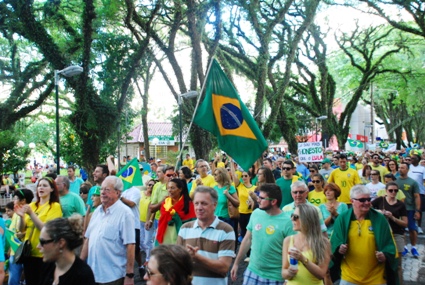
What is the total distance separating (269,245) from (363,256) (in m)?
0.85

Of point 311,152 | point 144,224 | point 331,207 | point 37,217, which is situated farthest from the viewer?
point 311,152

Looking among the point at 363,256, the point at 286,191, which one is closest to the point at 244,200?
the point at 286,191

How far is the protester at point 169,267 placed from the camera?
106 inches

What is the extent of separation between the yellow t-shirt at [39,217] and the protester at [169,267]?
2.90m

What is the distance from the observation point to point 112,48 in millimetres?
20344

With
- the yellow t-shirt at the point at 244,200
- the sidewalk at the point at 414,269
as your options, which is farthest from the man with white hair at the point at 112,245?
the yellow t-shirt at the point at 244,200

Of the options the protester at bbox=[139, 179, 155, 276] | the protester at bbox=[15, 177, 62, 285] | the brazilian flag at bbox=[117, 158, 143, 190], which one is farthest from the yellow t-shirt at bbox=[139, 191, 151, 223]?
the protester at bbox=[15, 177, 62, 285]

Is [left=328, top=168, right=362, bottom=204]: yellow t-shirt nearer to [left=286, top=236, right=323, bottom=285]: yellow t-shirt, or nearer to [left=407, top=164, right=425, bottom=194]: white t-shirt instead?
[left=407, top=164, right=425, bottom=194]: white t-shirt

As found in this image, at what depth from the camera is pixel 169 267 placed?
270 centimetres

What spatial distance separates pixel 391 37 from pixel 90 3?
85.0ft

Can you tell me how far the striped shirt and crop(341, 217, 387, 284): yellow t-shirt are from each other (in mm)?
1317

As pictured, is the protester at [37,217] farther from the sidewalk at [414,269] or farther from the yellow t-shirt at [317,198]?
the sidewalk at [414,269]

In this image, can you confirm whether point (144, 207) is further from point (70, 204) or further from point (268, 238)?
point (268, 238)

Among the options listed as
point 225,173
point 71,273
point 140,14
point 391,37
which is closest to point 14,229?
point 71,273
